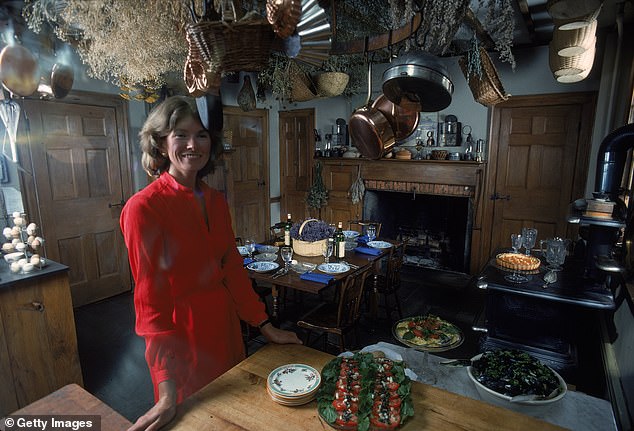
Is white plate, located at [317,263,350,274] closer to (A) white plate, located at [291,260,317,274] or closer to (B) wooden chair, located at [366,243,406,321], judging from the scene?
(A) white plate, located at [291,260,317,274]

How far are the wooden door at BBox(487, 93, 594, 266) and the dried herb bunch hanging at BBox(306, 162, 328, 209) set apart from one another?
2.11 metres

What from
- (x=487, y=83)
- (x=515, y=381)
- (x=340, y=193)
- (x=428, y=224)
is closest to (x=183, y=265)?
(x=515, y=381)

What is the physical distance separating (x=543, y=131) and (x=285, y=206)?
3.57m

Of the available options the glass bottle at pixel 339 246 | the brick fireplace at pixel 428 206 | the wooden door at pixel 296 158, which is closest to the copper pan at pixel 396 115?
the glass bottle at pixel 339 246

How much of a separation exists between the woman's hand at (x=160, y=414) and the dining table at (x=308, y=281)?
1.33m

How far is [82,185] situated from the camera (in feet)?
11.8

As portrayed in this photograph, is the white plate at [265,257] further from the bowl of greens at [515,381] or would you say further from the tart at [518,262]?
the bowl of greens at [515,381]

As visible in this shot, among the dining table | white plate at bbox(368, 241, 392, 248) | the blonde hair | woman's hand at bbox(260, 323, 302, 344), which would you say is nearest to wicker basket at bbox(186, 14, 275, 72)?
the blonde hair

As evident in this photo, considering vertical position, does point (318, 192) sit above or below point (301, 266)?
above

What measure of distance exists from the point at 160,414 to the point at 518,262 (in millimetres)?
2141

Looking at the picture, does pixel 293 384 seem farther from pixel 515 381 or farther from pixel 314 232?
pixel 314 232

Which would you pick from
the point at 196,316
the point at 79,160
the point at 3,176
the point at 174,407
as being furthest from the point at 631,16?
the point at 3,176

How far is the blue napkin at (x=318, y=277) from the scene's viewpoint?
244 centimetres

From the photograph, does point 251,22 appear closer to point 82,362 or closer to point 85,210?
point 82,362
